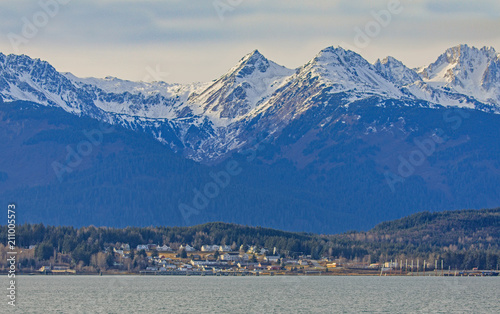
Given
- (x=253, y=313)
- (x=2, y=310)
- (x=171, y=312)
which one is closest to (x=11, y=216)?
(x=2, y=310)

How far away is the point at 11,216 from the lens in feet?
611

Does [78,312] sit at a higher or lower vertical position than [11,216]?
lower

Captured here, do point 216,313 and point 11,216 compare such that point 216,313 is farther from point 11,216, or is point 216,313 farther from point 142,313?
point 11,216

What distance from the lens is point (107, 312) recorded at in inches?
7790

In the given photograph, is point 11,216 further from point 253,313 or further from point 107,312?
point 253,313

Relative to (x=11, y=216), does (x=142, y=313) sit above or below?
below

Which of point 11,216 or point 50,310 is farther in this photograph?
point 50,310

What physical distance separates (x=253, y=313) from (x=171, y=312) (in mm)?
14882

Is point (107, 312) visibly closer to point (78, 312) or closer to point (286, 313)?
point (78, 312)

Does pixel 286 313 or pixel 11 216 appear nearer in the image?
pixel 11 216

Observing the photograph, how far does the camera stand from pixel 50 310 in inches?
7864

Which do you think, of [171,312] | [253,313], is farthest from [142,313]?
[253,313]

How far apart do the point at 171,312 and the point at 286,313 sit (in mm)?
20893

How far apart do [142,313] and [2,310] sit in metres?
25.4
